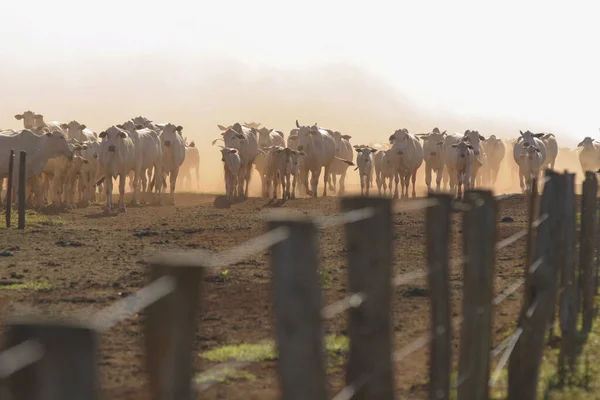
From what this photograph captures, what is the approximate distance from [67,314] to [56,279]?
3.66m

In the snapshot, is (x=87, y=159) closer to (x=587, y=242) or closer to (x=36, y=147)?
(x=36, y=147)

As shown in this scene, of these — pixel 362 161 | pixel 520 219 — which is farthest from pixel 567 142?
pixel 520 219

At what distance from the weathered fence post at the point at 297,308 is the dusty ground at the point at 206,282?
185 inches

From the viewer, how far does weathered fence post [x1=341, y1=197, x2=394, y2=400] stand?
457cm

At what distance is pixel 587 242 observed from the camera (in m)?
10.9

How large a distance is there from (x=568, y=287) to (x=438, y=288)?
4555mm

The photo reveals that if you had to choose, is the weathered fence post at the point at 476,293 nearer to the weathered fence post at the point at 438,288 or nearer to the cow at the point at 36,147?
the weathered fence post at the point at 438,288

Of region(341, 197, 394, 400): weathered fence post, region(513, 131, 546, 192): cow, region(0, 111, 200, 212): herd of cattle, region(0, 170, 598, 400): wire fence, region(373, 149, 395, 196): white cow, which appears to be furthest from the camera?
region(373, 149, 395, 196): white cow

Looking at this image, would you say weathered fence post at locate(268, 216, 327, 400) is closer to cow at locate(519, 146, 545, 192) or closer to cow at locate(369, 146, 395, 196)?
cow at locate(519, 146, 545, 192)

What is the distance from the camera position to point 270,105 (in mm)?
187125

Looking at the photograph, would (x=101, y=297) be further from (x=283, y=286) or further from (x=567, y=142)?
(x=567, y=142)

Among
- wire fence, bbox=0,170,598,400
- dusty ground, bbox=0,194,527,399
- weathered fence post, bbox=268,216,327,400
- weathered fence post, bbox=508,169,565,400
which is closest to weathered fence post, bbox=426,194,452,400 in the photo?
wire fence, bbox=0,170,598,400

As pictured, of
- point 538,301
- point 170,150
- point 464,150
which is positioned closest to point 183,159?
point 170,150

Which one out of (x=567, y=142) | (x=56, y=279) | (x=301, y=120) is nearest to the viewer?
(x=56, y=279)
